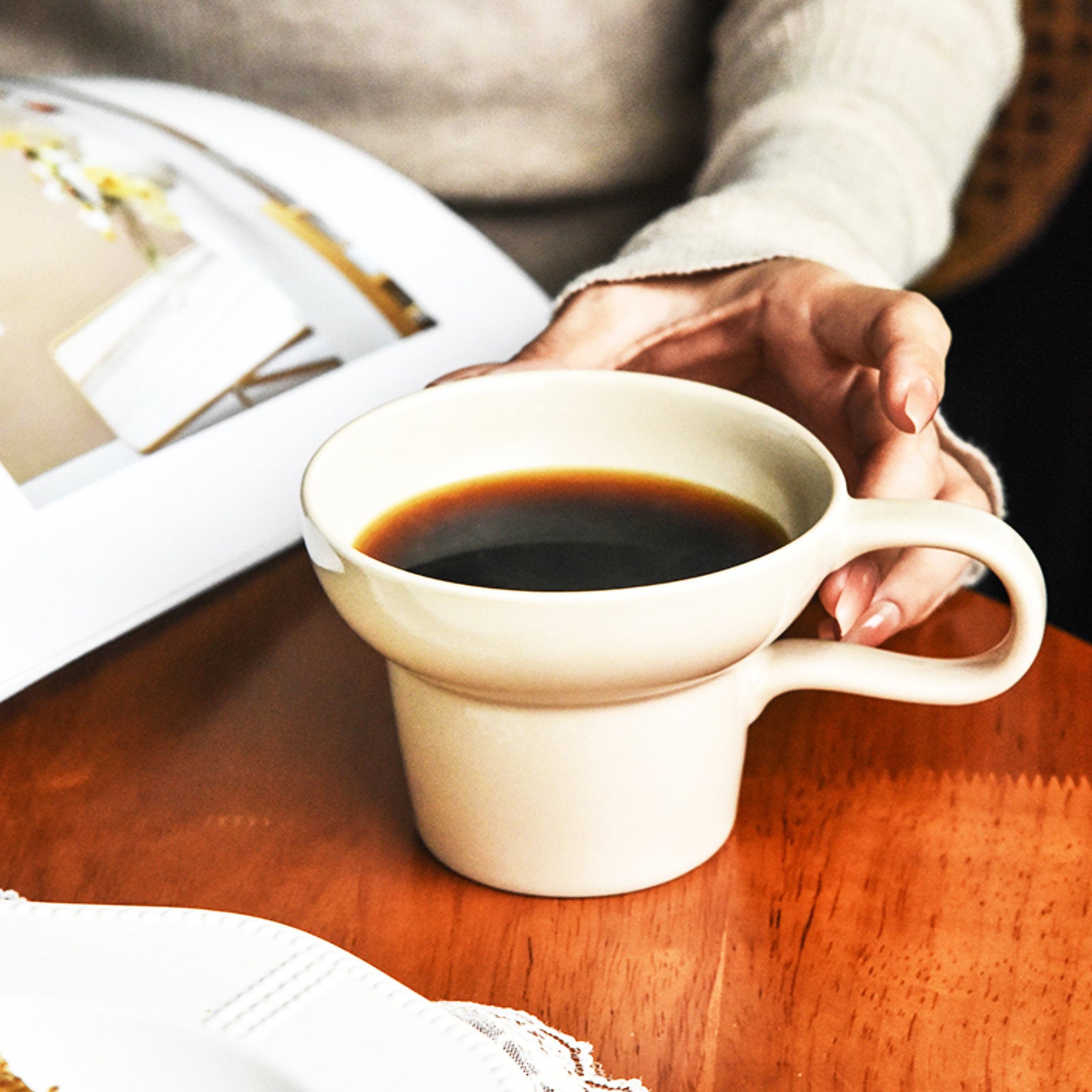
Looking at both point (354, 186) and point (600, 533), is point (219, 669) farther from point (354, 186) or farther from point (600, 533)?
point (354, 186)

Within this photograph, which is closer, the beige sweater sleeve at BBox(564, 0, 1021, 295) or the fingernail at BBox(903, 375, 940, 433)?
the fingernail at BBox(903, 375, 940, 433)

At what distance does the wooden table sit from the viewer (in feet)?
0.95

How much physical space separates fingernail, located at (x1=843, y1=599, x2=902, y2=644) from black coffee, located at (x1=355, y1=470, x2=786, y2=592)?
2.2 inches

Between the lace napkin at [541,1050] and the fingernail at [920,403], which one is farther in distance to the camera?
the fingernail at [920,403]

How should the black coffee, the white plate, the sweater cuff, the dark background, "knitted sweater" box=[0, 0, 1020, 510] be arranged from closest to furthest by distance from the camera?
1. the white plate
2. the black coffee
3. the sweater cuff
4. "knitted sweater" box=[0, 0, 1020, 510]
5. the dark background

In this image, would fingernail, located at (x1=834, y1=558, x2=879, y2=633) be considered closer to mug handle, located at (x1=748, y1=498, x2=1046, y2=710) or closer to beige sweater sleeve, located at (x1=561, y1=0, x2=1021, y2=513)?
mug handle, located at (x1=748, y1=498, x2=1046, y2=710)

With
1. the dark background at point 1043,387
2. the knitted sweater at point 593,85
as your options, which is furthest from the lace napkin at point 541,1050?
the dark background at point 1043,387

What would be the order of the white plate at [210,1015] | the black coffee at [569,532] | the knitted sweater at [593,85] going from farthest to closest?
1. the knitted sweater at [593,85]
2. the black coffee at [569,532]
3. the white plate at [210,1015]

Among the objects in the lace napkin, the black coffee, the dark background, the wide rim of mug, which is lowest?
the dark background

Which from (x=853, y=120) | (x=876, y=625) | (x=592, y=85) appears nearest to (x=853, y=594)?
(x=876, y=625)

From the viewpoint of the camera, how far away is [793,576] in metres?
0.29

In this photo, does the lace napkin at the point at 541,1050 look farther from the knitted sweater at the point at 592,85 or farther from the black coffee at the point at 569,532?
the knitted sweater at the point at 592,85

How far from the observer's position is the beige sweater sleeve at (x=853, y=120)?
573mm

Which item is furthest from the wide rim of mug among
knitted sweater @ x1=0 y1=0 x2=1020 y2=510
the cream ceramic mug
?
knitted sweater @ x1=0 y1=0 x2=1020 y2=510
